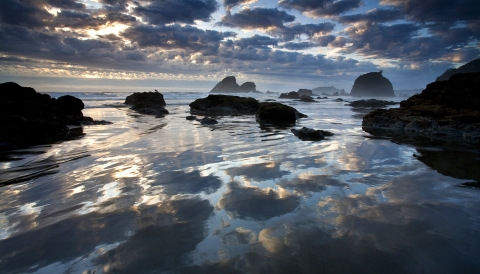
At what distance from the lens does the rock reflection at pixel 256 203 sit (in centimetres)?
312

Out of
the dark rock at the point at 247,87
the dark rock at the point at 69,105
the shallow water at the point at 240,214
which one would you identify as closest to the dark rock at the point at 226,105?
the dark rock at the point at 69,105

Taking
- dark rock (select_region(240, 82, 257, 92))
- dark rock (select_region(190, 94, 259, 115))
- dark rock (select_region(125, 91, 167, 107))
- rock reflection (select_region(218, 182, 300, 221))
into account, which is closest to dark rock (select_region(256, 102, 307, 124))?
dark rock (select_region(190, 94, 259, 115))

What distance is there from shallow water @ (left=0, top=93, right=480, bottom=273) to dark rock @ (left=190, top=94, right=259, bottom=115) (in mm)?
16640

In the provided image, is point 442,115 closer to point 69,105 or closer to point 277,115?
point 277,115

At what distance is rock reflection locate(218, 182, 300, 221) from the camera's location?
3117mm

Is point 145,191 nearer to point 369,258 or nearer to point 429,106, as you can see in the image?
point 369,258

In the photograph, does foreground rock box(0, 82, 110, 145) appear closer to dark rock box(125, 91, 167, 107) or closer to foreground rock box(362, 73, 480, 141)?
foreground rock box(362, 73, 480, 141)

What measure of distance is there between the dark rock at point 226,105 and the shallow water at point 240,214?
1664 cm

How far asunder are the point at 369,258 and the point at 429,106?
12.5 meters

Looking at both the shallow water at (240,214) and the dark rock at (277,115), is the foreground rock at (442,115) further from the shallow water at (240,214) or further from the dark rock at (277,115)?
the shallow water at (240,214)

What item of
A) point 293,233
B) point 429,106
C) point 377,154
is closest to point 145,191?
point 293,233

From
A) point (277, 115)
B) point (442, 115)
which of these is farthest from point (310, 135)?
point (442, 115)

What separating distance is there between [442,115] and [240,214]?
1159 centimetres

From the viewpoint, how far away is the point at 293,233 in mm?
2656
